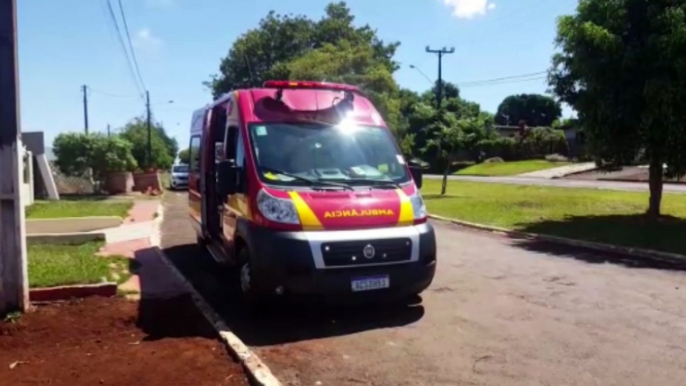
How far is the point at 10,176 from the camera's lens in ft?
21.6

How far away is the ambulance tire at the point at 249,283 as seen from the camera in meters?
6.30

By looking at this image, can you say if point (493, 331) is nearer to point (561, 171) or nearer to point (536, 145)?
point (561, 171)

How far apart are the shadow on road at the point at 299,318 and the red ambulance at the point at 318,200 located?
0.28 m

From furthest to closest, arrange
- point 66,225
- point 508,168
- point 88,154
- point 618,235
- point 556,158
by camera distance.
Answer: point 556,158 < point 508,168 < point 88,154 < point 66,225 < point 618,235

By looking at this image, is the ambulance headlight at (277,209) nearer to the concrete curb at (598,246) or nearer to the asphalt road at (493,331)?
the asphalt road at (493,331)

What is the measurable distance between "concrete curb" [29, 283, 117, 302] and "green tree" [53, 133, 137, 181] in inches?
990

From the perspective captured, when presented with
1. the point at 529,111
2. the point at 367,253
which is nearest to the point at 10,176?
the point at 367,253

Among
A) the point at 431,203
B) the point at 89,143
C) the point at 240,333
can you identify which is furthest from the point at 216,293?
the point at 89,143

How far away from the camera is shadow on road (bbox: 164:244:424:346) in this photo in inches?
240

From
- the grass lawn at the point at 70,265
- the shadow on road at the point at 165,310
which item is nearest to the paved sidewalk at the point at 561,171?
the grass lawn at the point at 70,265

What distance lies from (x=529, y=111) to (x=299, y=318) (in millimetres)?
86381

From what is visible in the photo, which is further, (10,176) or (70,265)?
(70,265)

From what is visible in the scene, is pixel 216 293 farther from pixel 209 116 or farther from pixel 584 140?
pixel 584 140

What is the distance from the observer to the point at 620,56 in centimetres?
1295
